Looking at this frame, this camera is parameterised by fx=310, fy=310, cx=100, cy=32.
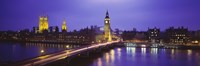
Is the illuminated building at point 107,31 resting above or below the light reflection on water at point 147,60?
above

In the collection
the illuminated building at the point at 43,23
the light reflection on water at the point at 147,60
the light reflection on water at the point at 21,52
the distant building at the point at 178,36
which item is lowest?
the light reflection on water at the point at 147,60

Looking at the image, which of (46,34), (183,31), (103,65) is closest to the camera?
(103,65)

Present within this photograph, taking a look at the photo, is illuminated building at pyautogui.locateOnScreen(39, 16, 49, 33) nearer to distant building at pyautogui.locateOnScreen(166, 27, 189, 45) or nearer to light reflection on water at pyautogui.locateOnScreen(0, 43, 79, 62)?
distant building at pyautogui.locateOnScreen(166, 27, 189, 45)

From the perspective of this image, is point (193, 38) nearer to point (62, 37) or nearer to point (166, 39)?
point (166, 39)

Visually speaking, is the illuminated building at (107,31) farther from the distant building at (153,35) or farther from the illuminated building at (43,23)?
the illuminated building at (43,23)

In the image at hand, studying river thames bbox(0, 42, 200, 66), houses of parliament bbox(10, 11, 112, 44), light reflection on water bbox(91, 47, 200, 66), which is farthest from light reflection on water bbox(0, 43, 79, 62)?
houses of parliament bbox(10, 11, 112, 44)

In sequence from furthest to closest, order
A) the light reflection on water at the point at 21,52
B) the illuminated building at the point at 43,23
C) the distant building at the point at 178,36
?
the illuminated building at the point at 43,23 < the distant building at the point at 178,36 < the light reflection on water at the point at 21,52

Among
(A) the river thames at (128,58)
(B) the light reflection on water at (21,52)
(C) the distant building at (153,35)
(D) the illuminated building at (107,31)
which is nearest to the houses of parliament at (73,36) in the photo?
(D) the illuminated building at (107,31)

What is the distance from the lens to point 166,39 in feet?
361

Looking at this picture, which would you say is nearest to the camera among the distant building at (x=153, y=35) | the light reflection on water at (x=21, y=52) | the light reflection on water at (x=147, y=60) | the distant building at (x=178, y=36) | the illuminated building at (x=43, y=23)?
the light reflection on water at (x=147, y=60)

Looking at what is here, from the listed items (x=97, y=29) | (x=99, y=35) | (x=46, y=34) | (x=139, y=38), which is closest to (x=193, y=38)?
(x=139, y=38)

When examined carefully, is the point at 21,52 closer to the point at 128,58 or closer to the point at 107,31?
the point at 128,58

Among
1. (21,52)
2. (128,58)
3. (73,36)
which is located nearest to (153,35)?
(73,36)

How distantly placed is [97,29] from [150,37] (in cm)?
3076
